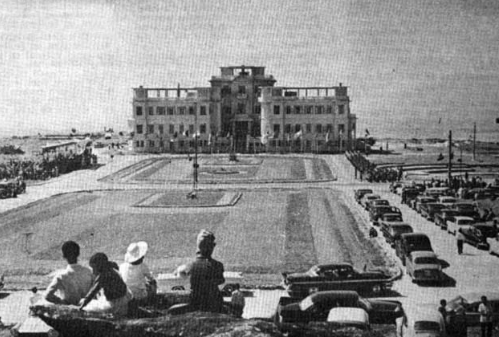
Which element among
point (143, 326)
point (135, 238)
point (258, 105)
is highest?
point (258, 105)

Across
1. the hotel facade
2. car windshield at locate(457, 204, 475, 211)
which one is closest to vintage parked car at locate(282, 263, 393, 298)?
car windshield at locate(457, 204, 475, 211)

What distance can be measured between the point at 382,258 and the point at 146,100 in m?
72.2

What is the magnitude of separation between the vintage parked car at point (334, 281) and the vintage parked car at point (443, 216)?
12146mm

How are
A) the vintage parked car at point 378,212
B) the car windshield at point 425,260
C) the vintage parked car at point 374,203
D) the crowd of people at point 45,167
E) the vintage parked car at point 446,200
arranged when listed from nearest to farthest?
the car windshield at point 425,260, the vintage parked car at point 378,212, the vintage parked car at point 374,203, the vintage parked car at point 446,200, the crowd of people at point 45,167

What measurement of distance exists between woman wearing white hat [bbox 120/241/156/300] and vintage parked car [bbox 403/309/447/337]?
23.1 feet

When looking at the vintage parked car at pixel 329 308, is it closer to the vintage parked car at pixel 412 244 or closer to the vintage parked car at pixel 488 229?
the vintage parked car at pixel 412 244

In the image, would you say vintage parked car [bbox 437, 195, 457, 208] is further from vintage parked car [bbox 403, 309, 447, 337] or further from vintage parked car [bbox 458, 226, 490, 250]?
vintage parked car [bbox 403, 309, 447, 337]

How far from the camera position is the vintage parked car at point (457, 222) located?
29223mm

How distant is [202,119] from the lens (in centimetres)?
9325

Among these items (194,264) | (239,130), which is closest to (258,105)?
(239,130)

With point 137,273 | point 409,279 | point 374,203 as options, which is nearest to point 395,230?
point 409,279

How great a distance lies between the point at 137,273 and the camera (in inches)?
363

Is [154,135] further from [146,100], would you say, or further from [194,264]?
[194,264]

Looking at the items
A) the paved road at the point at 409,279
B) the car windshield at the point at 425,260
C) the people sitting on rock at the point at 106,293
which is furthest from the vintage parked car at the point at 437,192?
the people sitting on rock at the point at 106,293
